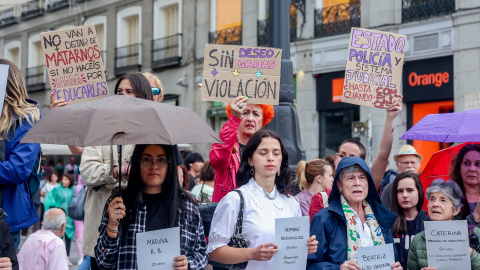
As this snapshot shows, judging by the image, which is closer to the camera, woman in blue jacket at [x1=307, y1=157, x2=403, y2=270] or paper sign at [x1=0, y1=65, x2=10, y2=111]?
woman in blue jacket at [x1=307, y1=157, x2=403, y2=270]

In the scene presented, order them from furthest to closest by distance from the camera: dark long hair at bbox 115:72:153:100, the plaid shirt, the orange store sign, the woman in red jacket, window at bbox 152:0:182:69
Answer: window at bbox 152:0:182:69
the orange store sign
the woman in red jacket
dark long hair at bbox 115:72:153:100
the plaid shirt

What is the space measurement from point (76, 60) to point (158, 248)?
2206 millimetres

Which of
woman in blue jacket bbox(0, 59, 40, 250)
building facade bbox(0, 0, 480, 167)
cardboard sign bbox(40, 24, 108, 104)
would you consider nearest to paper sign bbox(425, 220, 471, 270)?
woman in blue jacket bbox(0, 59, 40, 250)

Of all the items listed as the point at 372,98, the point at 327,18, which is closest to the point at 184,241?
the point at 372,98

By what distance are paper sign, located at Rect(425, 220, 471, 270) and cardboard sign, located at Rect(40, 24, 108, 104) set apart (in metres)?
2.77

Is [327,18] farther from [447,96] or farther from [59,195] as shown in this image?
[59,195]

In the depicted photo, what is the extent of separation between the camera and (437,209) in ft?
15.5

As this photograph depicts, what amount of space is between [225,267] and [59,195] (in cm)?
995

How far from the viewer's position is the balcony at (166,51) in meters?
23.8

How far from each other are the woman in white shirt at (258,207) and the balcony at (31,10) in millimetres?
27647

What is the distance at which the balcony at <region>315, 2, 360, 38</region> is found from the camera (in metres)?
18.4

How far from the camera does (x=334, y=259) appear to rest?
4273 mm

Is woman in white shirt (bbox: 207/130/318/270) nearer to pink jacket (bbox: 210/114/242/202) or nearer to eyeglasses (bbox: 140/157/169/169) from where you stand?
pink jacket (bbox: 210/114/242/202)

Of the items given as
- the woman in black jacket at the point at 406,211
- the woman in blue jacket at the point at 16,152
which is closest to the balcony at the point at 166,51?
the woman in black jacket at the point at 406,211
